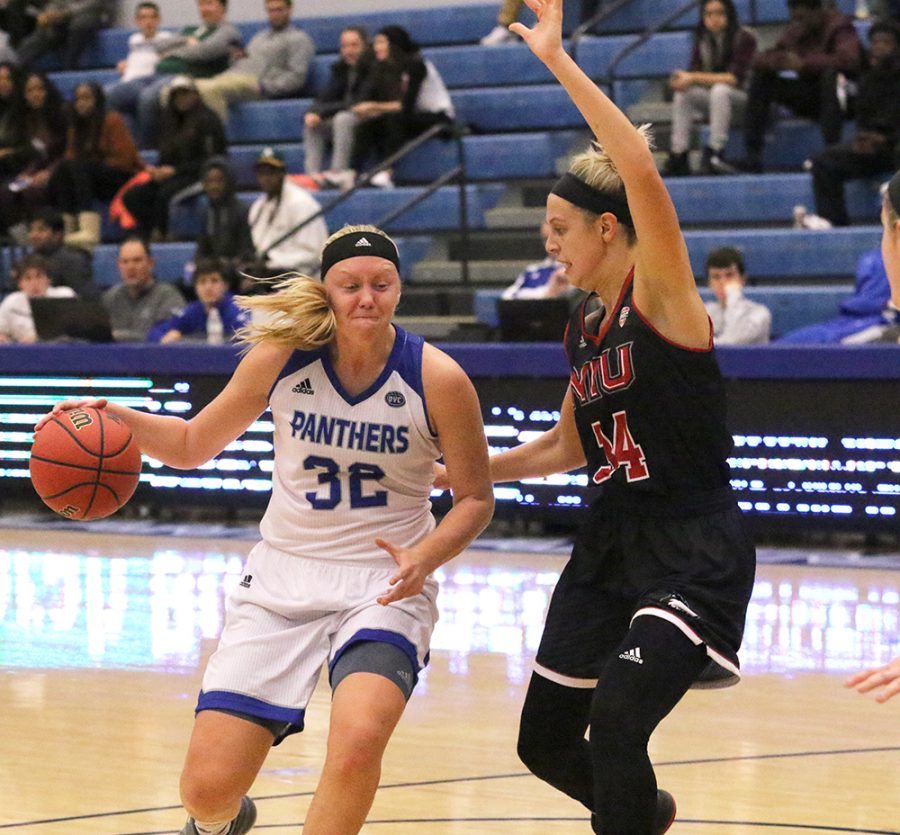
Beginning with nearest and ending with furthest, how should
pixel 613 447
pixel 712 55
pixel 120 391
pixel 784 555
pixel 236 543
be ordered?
pixel 613 447, pixel 784 555, pixel 236 543, pixel 120 391, pixel 712 55

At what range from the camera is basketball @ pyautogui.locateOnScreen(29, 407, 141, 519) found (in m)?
4.83

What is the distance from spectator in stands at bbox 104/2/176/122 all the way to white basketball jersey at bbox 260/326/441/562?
13.1 m

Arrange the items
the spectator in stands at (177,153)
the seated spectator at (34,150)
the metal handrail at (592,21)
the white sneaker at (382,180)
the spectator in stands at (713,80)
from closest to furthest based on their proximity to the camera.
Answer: the spectator in stands at (713,80), the metal handrail at (592,21), the white sneaker at (382,180), the spectator in stands at (177,153), the seated spectator at (34,150)

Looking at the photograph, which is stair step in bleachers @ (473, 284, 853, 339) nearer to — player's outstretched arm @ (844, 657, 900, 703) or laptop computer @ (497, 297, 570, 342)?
laptop computer @ (497, 297, 570, 342)

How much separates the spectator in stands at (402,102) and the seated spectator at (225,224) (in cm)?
126

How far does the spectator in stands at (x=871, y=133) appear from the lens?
12.4 meters

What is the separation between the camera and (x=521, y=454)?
465 cm

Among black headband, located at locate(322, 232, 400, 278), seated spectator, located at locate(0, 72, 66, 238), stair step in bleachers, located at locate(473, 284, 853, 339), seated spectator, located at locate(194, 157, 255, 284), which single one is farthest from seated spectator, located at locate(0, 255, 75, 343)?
black headband, located at locate(322, 232, 400, 278)

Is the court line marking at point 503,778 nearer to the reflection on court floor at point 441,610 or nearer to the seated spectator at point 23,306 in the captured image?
the reflection on court floor at point 441,610

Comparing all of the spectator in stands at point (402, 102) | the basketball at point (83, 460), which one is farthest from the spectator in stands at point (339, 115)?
the basketball at point (83, 460)

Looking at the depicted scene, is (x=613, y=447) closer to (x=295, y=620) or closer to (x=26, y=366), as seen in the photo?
(x=295, y=620)

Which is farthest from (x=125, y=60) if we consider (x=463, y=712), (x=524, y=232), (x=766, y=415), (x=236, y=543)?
(x=463, y=712)

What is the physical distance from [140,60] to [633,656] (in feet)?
46.4

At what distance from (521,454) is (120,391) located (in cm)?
723
